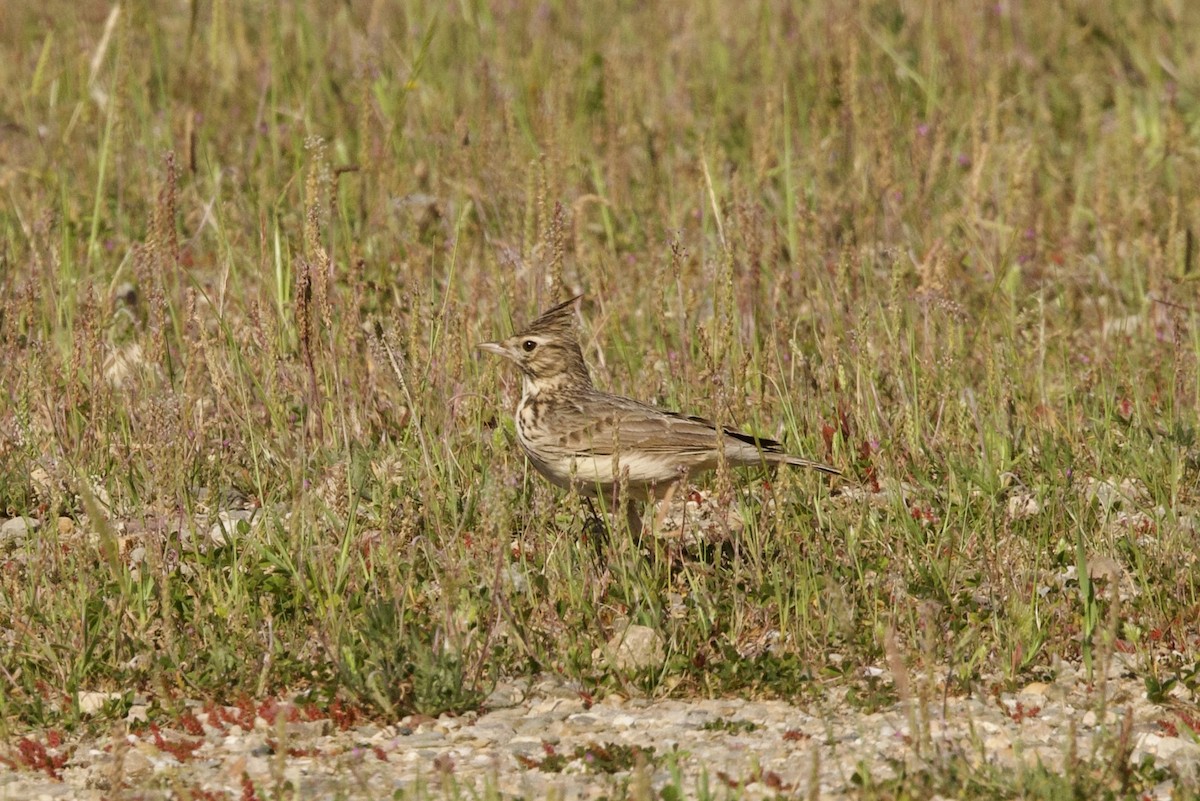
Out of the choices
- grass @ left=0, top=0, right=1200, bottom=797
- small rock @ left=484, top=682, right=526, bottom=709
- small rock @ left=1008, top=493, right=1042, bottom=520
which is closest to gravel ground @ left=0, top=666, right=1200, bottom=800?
small rock @ left=484, top=682, right=526, bottom=709

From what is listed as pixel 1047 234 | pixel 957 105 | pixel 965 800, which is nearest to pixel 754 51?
pixel 957 105

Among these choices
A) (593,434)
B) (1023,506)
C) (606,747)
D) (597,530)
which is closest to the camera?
(606,747)

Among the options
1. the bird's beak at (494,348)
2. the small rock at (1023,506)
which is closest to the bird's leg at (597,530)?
the bird's beak at (494,348)

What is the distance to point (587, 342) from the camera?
6.93 metres

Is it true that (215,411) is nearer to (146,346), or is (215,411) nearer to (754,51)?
(146,346)

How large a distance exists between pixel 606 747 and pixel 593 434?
5.77 ft

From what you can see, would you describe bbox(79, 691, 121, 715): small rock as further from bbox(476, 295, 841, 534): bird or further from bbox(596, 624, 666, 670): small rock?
bbox(476, 295, 841, 534): bird

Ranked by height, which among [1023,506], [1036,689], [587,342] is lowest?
[1036,689]

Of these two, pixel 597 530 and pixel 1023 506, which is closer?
pixel 597 530

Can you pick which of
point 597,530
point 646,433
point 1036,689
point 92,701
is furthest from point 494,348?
point 1036,689

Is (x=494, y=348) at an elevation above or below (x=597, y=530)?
above

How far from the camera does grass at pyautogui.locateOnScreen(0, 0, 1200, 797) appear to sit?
15.0 ft

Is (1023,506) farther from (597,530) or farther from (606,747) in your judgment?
(606,747)

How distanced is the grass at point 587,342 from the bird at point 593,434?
0.48 feet
